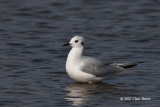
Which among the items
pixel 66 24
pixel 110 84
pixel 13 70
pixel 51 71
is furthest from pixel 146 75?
pixel 66 24

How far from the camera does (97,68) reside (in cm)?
1142

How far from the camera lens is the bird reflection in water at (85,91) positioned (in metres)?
10.2

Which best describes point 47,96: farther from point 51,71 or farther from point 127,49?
point 127,49

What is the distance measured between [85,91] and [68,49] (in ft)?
11.4

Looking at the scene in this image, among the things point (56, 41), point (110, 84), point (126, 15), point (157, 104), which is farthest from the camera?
point (126, 15)

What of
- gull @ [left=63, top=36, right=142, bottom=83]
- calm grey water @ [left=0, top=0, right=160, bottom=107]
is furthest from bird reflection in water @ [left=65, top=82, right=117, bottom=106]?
gull @ [left=63, top=36, right=142, bottom=83]

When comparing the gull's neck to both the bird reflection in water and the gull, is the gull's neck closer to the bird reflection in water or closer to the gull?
the gull

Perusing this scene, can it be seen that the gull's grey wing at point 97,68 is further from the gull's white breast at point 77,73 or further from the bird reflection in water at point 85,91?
the bird reflection in water at point 85,91

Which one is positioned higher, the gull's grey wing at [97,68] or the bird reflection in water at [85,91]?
the gull's grey wing at [97,68]

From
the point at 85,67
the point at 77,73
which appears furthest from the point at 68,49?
the point at 77,73

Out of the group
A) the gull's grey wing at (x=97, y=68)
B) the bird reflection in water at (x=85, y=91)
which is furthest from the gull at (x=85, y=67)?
the bird reflection in water at (x=85, y=91)

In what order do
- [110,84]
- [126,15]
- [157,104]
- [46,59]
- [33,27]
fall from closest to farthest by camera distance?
[157,104], [110,84], [46,59], [33,27], [126,15]

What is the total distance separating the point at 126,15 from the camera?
695 inches

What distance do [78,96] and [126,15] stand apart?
7.66 m
